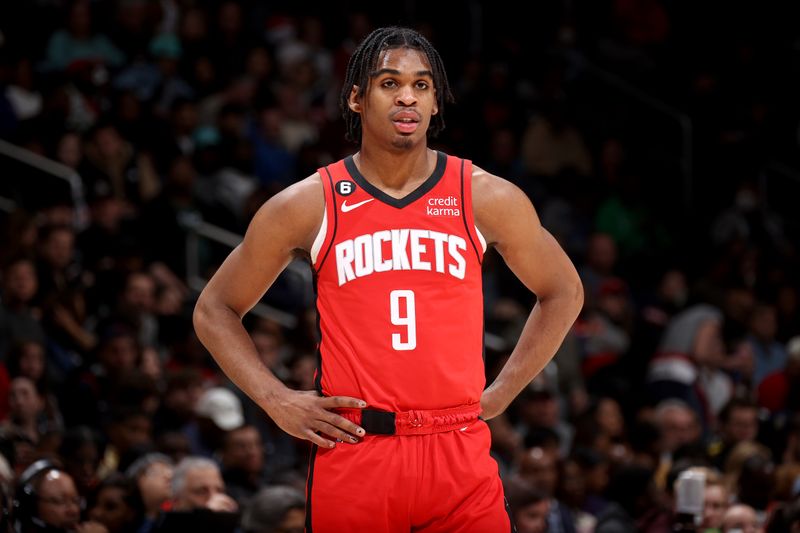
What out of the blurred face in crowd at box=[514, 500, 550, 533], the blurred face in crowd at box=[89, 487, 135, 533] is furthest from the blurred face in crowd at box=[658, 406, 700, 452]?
the blurred face in crowd at box=[89, 487, 135, 533]

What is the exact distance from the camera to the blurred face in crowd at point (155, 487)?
735cm

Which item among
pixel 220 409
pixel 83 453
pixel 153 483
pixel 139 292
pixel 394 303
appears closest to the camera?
pixel 394 303

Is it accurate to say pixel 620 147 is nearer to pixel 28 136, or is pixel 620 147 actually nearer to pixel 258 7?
pixel 258 7

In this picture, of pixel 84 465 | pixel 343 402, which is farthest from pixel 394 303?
pixel 84 465

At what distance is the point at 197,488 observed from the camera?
694 centimetres

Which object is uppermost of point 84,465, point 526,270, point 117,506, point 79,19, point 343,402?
point 79,19

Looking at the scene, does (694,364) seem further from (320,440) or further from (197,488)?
(320,440)

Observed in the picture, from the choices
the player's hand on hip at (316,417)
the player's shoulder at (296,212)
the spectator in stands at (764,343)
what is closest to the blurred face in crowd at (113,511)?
the player's hand on hip at (316,417)

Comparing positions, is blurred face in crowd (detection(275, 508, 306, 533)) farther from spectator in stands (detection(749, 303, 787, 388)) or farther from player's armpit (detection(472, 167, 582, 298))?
spectator in stands (detection(749, 303, 787, 388))

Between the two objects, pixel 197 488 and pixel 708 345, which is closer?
pixel 197 488

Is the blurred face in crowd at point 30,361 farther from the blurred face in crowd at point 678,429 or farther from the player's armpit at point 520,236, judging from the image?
the player's armpit at point 520,236

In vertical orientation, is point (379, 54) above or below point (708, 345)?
above

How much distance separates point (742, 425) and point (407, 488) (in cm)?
666

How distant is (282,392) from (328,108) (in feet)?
32.4
